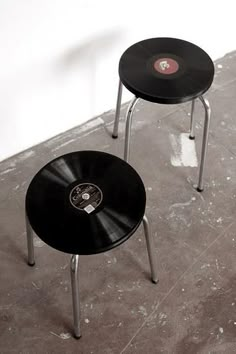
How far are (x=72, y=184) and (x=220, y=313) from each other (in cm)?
60

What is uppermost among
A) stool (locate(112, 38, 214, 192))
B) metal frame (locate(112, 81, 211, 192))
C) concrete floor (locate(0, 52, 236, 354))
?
stool (locate(112, 38, 214, 192))

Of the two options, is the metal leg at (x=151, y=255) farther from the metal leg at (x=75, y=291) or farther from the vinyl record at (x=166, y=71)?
the vinyl record at (x=166, y=71)

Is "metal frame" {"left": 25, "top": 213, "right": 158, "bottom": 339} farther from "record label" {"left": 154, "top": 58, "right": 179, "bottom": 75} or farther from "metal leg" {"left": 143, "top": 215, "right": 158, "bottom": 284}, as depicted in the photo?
"record label" {"left": 154, "top": 58, "right": 179, "bottom": 75}

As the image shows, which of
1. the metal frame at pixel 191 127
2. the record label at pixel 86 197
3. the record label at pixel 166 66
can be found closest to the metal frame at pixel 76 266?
the record label at pixel 86 197

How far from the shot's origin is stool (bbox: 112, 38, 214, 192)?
1347 millimetres

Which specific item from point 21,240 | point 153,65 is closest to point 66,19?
point 153,65

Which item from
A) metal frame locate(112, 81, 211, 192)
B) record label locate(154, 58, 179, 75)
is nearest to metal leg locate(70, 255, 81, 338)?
metal frame locate(112, 81, 211, 192)

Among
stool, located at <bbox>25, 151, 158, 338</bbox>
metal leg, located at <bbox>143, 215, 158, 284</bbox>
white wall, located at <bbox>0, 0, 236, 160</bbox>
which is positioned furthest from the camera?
white wall, located at <bbox>0, 0, 236, 160</bbox>

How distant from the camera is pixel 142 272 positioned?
4.77ft

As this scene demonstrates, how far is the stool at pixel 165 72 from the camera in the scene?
53.0 inches

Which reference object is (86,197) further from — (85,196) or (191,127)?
(191,127)

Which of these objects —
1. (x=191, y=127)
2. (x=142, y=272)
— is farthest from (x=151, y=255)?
(x=191, y=127)

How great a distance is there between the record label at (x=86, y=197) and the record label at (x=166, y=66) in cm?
46

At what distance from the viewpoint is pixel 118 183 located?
1195mm
